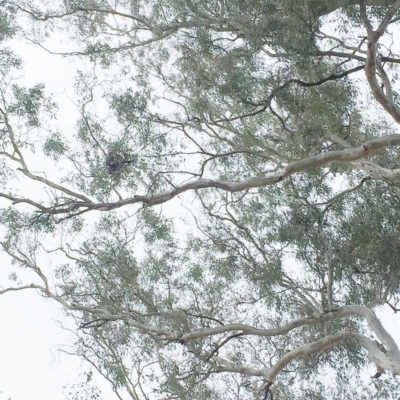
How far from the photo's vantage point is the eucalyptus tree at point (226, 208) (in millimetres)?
7484

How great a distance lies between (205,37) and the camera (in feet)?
27.0

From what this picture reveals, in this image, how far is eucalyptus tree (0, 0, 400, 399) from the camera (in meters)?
7.48

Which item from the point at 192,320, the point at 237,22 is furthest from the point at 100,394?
the point at 237,22

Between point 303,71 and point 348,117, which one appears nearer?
point 303,71

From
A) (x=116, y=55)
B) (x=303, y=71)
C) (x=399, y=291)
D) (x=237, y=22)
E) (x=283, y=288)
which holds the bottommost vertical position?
(x=399, y=291)

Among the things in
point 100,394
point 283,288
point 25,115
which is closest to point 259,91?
point 283,288

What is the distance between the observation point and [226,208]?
954cm

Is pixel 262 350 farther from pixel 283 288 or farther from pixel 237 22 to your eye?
pixel 237 22

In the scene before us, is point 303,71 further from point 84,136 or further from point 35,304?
point 35,304

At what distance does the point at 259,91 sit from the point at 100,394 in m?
4.75

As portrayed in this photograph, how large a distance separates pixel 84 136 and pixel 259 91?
8.88 ft

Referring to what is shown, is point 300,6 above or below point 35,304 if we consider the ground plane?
below

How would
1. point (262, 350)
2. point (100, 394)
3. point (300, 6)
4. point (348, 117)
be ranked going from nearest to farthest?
point (300, 6), point (348, 117), point (262, 350), point (100, 394)

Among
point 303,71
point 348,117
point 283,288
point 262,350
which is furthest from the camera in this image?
point 262,350
